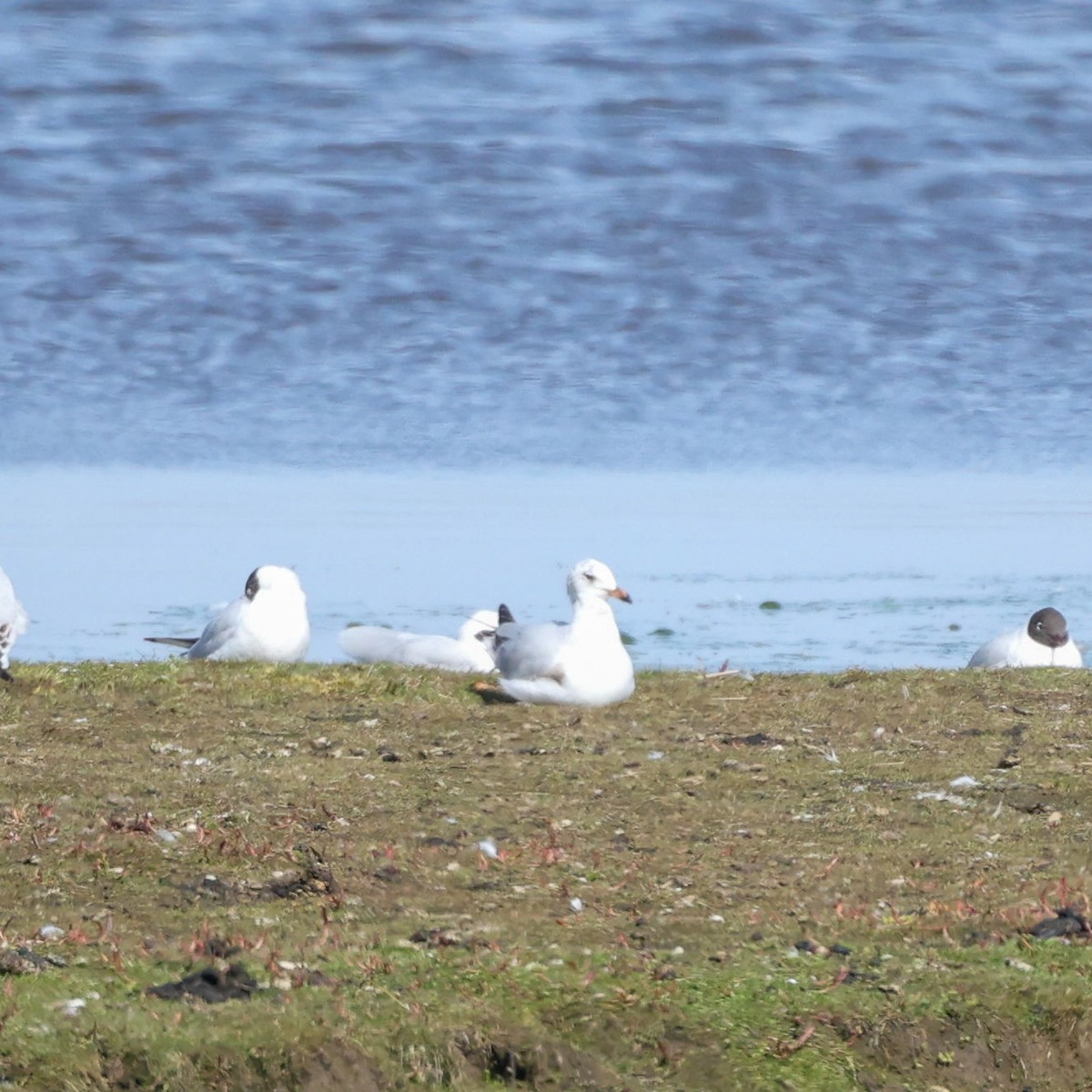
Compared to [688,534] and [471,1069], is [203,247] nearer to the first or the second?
[688,534]

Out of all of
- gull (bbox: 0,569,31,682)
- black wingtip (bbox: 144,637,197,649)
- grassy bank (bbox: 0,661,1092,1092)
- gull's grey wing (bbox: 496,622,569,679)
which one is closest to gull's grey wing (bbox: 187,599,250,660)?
black wingtip (bbox: 144,637,197,649)

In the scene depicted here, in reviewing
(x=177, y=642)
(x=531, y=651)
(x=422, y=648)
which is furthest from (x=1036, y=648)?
(x=177, y=642)

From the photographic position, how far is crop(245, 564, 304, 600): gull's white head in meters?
11.3

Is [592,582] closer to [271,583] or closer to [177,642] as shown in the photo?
[271,583]

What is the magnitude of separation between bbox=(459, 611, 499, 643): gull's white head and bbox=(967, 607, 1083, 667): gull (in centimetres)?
291

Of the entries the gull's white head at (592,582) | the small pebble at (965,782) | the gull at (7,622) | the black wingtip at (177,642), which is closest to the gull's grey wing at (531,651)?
the gull's white head at (592,582)

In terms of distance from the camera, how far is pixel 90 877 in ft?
20.8

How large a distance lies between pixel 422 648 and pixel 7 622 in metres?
2.46

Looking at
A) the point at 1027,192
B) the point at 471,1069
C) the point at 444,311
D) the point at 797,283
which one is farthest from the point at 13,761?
the point at 1027,192

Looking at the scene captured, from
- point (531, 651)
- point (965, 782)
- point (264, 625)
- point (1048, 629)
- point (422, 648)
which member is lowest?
point (1048, 629)

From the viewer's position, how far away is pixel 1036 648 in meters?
11.7

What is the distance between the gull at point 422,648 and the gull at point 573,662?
1005 millimetres

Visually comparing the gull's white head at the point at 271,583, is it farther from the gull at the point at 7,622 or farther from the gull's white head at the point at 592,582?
the gull's white head at the point at 592,582

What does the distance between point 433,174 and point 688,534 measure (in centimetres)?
1135
